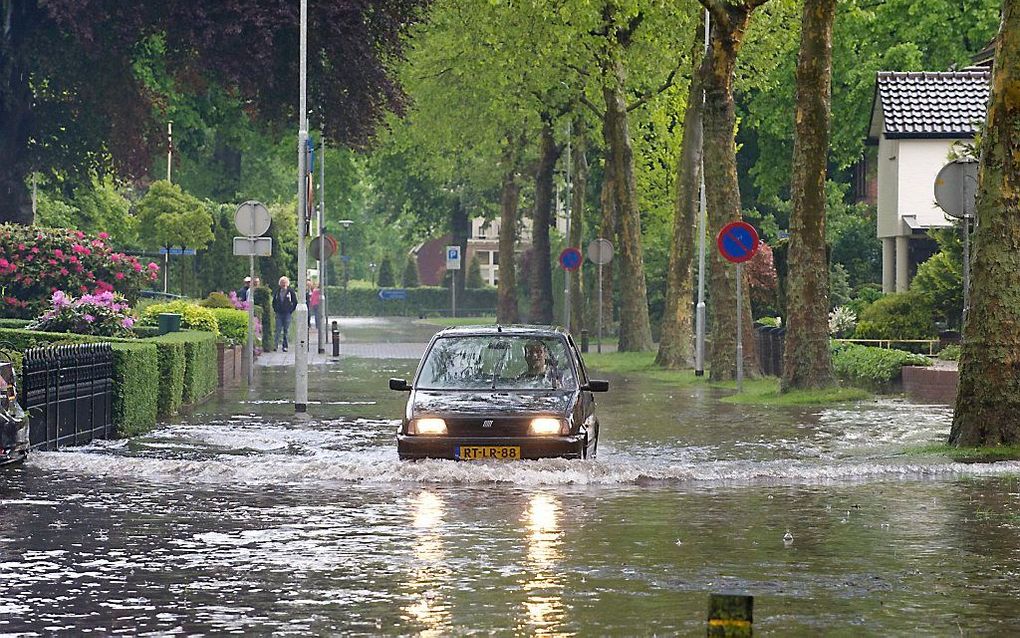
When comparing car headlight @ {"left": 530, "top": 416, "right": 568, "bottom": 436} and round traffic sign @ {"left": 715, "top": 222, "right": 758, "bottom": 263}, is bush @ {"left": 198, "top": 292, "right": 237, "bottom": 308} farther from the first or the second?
car headlight @ {"left": 530, "top": 416, "right": 568, "bottom": 436}

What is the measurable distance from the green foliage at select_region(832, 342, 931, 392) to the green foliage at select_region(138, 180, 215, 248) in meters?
27.9

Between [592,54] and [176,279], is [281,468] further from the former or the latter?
[176,279]

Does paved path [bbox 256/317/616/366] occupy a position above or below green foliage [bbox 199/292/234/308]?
below

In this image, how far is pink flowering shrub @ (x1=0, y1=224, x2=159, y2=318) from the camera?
3569 centimetres

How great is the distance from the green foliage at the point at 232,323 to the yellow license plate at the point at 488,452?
25.7m

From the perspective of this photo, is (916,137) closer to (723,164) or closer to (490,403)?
(723,164)

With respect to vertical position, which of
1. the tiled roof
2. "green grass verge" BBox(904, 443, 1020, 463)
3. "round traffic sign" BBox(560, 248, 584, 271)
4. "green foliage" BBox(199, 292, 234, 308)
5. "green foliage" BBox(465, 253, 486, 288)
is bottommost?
"green grass verge" BBox(904, 443, 1020, 463)

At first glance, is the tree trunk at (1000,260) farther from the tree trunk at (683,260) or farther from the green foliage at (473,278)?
the green foliage at (473,278)

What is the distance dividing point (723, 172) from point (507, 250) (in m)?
41.5

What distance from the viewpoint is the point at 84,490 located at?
17.1 m

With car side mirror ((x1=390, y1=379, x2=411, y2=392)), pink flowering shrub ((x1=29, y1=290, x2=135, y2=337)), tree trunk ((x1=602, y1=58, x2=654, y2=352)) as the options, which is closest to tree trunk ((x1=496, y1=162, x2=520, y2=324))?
tree trunk ((x1=602, y1=58, x2=654, y2=352))

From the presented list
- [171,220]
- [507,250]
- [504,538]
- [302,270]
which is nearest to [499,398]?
[504,538]

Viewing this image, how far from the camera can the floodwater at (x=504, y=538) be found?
34.4 ft

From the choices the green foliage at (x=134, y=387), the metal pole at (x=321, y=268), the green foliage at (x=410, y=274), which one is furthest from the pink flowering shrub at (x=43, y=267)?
the green foliage at (x=410, y=274)
